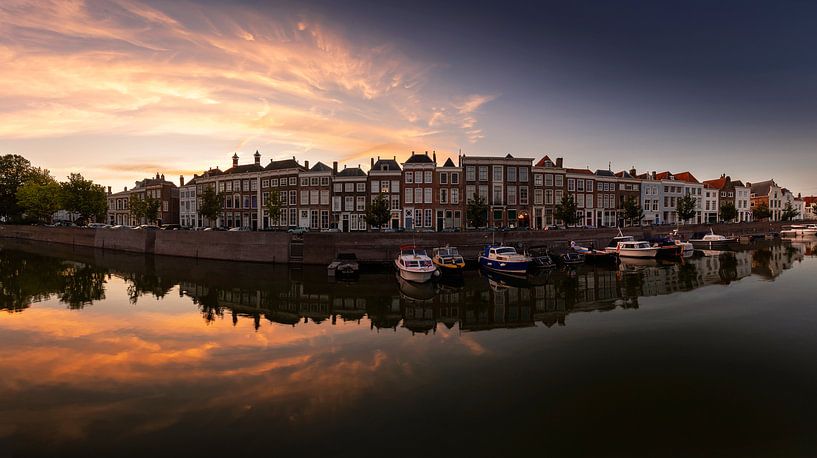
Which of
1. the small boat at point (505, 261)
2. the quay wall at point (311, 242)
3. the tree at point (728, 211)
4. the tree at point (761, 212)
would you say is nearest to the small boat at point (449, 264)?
the small boat at point (505, 261)

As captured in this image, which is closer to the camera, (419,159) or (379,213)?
(379,213)

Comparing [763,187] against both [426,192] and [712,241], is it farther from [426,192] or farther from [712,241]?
[426,192]

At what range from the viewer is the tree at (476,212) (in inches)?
2441

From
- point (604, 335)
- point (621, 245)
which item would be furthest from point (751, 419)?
point (621, 245)

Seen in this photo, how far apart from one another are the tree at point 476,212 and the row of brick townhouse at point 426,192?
3.17 meters

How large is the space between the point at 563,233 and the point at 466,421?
53.4m

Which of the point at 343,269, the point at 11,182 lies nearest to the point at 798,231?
the point at 343,269

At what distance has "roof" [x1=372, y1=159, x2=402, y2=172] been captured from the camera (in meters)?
68.6

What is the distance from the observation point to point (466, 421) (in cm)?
1167

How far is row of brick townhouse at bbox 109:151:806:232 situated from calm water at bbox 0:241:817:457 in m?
37.7

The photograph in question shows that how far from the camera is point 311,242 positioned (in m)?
49.7

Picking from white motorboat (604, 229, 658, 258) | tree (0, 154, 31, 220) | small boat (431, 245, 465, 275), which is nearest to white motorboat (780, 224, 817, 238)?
white motorboat (604, 229, 658, 258)

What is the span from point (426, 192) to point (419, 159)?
596 centimetres

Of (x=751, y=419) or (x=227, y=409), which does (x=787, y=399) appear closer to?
(x=751, y=419)
